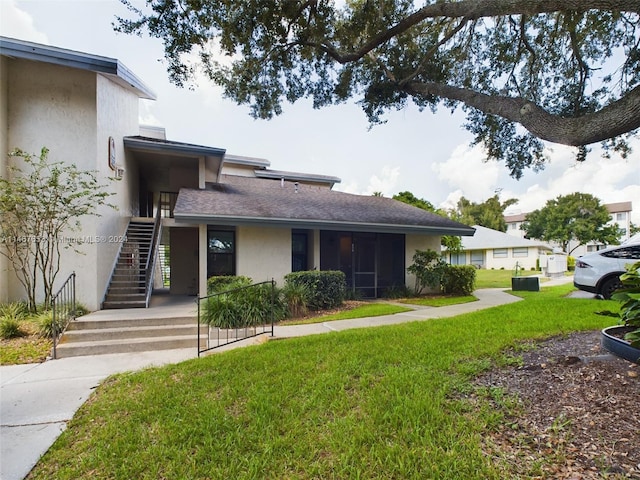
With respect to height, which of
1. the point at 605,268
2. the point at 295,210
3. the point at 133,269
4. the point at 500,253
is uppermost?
the point at 295,210

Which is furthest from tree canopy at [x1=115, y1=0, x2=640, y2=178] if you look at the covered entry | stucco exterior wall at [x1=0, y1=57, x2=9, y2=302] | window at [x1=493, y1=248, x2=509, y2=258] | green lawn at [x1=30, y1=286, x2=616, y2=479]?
window at [x1=493, y1=248, x2=509, y2=258]

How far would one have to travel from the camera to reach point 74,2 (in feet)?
25.2

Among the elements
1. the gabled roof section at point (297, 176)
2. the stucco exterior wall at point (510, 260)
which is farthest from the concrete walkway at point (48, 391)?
the stucco exterior wall at point (510, 260)

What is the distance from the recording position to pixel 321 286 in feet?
29.9

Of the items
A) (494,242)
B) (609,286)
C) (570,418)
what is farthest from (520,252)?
(570,418)

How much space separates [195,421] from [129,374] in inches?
83.7

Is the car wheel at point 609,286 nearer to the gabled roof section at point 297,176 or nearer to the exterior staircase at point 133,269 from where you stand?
the exterior staircase at point 133,269

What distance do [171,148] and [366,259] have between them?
778 cm

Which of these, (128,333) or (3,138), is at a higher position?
(3,138)

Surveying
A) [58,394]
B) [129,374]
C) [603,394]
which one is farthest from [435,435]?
[58,394]

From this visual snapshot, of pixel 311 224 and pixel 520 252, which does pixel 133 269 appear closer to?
pixel 311 224

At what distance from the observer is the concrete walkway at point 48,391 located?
9.70ft

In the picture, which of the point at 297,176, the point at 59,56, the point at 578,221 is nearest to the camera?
the point at 59,56

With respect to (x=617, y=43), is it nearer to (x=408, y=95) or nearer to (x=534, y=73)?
(x=534, y=73)
